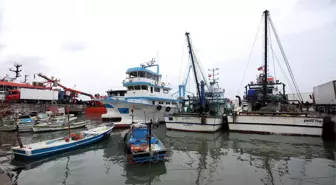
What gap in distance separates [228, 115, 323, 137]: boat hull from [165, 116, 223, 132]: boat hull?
6.27ft

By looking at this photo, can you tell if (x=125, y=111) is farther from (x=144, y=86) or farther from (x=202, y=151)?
(x=202, y=151)

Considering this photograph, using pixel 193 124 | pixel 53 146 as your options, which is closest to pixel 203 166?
pixel 193 124

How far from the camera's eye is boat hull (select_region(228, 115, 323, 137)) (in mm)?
15805

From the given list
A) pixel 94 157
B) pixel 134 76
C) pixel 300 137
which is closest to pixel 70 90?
pixel 134 76

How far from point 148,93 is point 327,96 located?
21856mm

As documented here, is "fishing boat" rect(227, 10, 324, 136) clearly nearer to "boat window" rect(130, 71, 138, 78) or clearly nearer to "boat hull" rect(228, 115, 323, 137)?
"boat hull" rect(228, 115, 323, 137)

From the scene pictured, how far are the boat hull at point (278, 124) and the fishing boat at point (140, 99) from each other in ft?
37.4

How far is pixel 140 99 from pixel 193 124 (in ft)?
28.1

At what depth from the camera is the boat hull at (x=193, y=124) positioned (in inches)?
747

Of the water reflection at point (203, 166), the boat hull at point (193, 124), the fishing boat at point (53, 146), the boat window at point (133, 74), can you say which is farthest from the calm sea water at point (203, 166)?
the boat window at point (133, 74)

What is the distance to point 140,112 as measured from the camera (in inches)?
966

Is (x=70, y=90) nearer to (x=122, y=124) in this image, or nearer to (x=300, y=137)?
(x=122, y=124)

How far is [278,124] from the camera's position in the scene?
16.9 meters

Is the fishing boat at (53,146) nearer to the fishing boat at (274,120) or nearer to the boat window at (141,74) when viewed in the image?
the boat window at (141,74)
